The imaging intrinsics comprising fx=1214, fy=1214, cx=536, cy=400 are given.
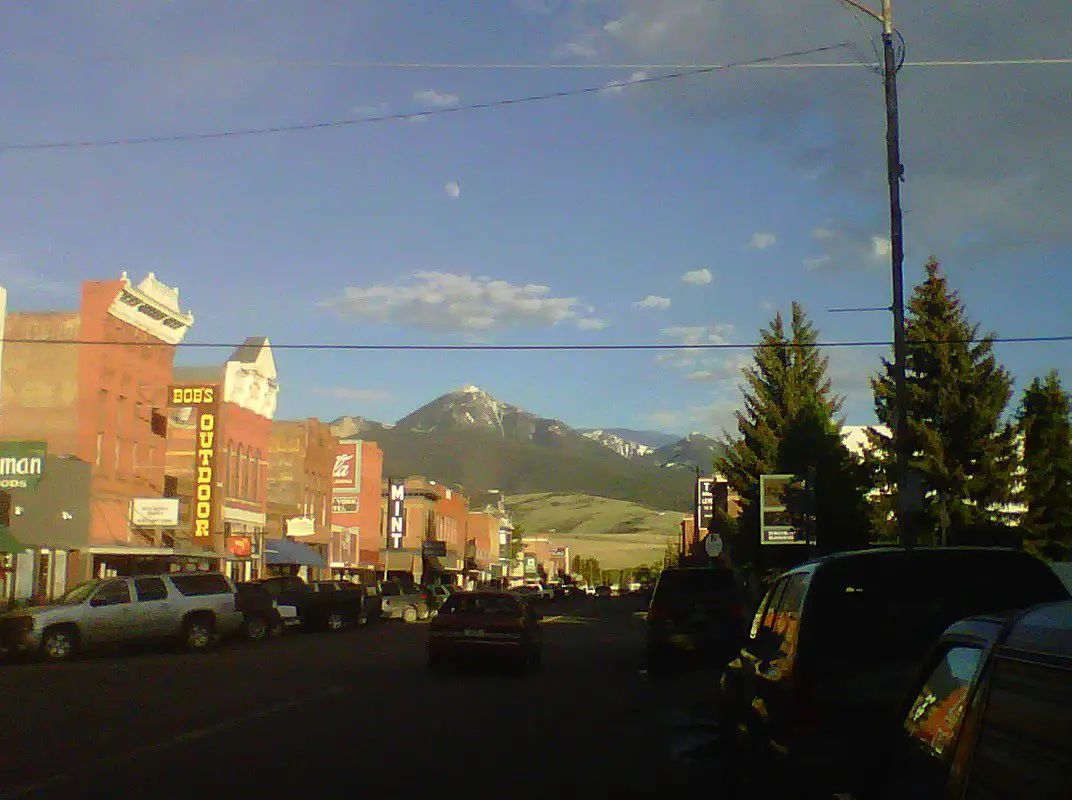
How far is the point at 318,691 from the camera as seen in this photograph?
17.1 meters

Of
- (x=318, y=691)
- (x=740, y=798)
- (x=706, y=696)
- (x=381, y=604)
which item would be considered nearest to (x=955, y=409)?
(x=381, y=604)

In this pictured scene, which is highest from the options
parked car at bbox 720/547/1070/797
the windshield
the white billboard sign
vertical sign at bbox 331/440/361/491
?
vertical sign at bbox 331/440/361/491

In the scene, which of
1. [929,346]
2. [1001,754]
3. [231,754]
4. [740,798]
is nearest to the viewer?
[1001,754]

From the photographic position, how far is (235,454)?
171 feet

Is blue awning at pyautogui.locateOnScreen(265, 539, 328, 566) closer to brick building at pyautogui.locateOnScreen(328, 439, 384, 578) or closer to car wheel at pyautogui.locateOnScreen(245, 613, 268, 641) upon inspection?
brick building at pyautogui.locateOnScreen(328, 439, 384, 578)

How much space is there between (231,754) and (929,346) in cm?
3223

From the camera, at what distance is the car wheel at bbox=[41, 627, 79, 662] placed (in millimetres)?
24828

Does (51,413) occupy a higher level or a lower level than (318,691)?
→ higher

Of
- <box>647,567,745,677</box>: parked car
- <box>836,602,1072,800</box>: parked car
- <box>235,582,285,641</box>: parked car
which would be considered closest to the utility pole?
<box>647,567,745,677</box>: parked car

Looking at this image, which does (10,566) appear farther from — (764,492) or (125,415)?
(764,492)

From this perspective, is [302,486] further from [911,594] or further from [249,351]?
[911,594]

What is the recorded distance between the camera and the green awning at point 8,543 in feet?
109

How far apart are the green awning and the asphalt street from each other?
1084 centimetres

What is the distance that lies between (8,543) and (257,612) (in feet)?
23.3
